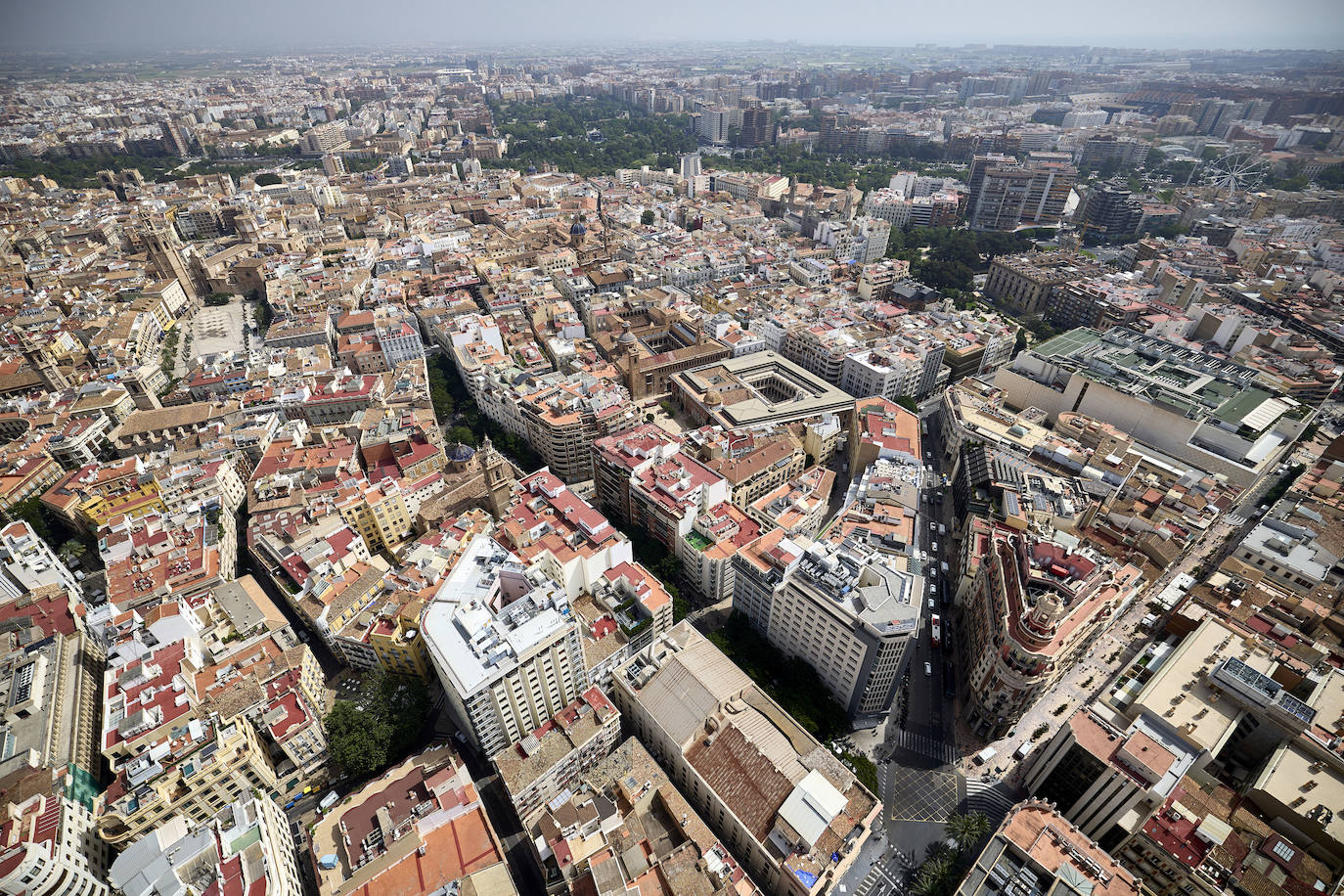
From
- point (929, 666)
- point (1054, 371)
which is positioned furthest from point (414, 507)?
point (1054, 371)

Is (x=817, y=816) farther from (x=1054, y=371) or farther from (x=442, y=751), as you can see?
(x=1054, y=371)

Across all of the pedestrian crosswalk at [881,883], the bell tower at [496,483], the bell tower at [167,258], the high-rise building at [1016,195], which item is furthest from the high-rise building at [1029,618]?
the bell tower at [167,258]

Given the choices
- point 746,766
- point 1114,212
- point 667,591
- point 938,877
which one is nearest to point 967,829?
point 938,877

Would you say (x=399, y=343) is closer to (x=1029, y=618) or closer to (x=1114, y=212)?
(x=1029, y=618)

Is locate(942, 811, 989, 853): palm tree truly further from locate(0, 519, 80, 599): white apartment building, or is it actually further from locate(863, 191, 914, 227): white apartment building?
locate(863, 191, 914, 227): white apartment building

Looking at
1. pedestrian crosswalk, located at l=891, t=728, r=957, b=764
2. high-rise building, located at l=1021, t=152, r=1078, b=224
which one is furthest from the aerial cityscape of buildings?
high-rise building, located at l=1021, t=152, r=1078, b=224

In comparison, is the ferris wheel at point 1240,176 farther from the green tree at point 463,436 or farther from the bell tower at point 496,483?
the bell tower at point 496,483
